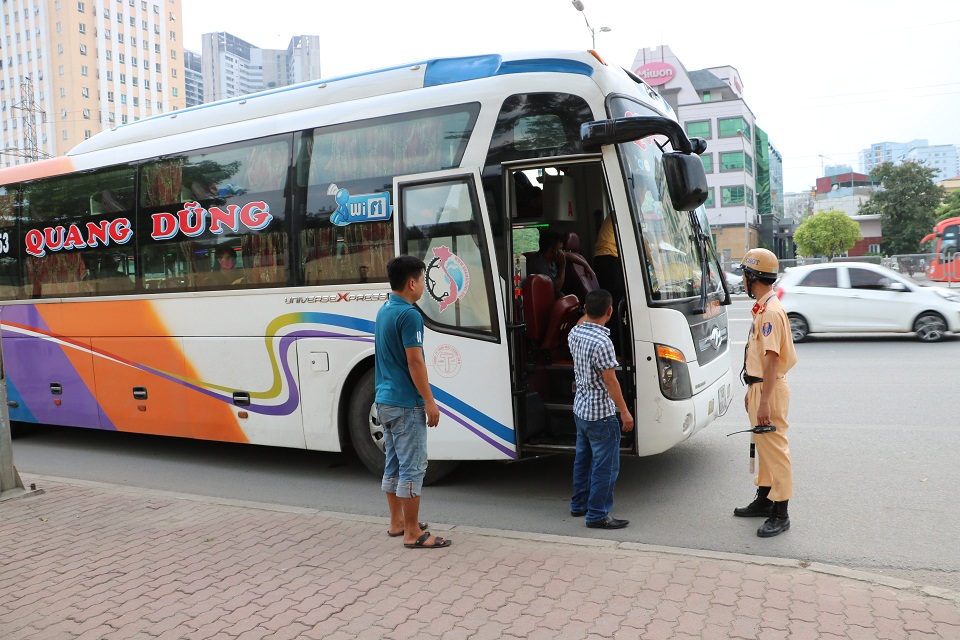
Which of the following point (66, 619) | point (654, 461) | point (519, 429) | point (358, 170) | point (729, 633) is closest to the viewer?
point (729, 633)

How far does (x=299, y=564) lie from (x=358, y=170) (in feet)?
10.8

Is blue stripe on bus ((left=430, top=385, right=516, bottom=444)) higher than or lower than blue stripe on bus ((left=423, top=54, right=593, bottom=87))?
lower

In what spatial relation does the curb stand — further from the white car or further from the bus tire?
the white car

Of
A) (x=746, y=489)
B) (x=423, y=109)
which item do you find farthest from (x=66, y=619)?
(x=746, y=489)

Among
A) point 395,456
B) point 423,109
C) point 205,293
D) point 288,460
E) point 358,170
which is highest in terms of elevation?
point 423,109

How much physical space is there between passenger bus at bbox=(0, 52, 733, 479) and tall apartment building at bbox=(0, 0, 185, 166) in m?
110

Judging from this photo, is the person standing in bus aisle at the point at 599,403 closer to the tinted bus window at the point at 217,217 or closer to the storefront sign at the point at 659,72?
the tinted bus window at the point at 217,217

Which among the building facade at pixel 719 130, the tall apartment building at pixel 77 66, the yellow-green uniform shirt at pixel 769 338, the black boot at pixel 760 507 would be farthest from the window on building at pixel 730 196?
the tall apartment building at pixel 77 66

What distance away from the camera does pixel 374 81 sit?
6801 millimetres

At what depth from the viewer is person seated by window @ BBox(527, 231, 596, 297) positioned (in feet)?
→ 22.1

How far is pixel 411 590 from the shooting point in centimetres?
445

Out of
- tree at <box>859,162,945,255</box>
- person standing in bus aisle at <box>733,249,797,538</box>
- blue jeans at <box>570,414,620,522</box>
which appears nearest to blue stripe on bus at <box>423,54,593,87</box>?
person standing in bus aisle at <box>733,249,797,538</box>

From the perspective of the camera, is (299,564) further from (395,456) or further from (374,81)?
(374,81)

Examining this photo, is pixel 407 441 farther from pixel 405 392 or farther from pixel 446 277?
pixel 446 277
